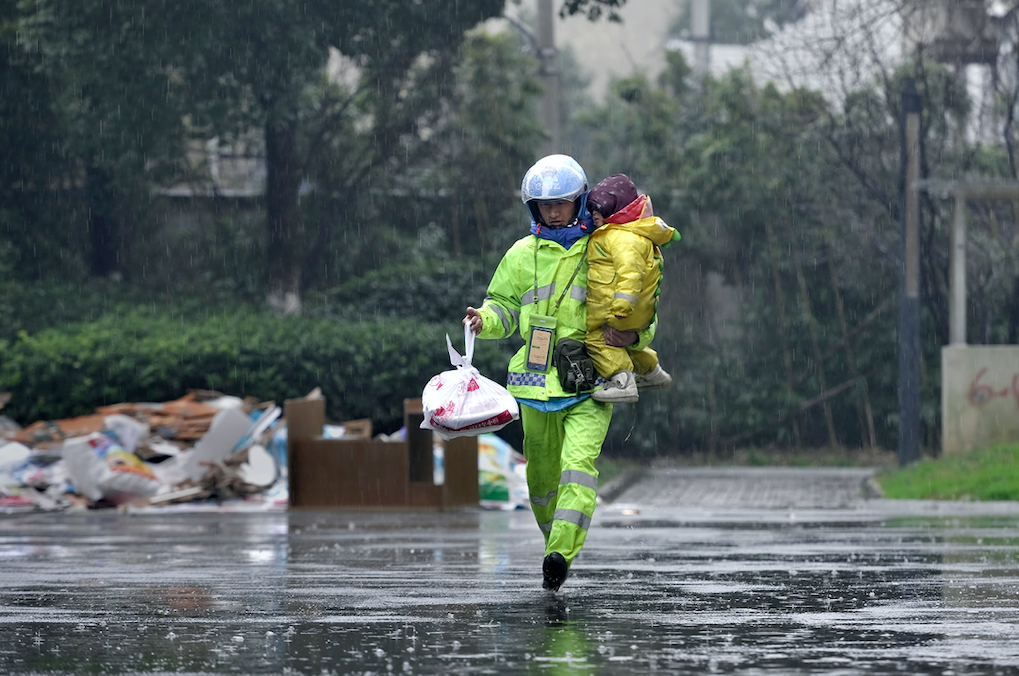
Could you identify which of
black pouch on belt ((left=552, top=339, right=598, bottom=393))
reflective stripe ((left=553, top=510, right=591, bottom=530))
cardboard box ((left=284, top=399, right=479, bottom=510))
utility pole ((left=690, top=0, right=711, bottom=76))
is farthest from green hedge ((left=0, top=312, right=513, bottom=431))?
utility pole ((left=690, top=0, right=711, bottom=76))

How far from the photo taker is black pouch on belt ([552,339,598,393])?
706cm

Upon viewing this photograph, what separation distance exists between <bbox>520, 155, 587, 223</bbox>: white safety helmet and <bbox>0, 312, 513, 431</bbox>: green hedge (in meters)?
10.8

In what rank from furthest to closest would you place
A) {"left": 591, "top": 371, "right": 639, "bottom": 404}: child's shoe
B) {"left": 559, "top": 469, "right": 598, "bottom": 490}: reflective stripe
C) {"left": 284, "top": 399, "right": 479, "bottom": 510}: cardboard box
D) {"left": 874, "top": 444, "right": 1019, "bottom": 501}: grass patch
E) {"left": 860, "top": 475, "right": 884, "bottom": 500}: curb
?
{"left": 860, "top": 475, "right": 884, "bottom": 500}: curb → {"left": 874, "top": 444, "right": 1019, "bottom": 501}: grass patch → {"left": 284, "top": 399, "right": 479, "bottom": 510}: cardboard box → {"left": 591, "top": 371, "right": 639, "bottom": 404}: child's shoe → {"left": 559, "top": 469, "right": 598, "bottom": 490}: reflective stripe

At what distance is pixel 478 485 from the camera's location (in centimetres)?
1395

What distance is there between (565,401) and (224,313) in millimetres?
15798

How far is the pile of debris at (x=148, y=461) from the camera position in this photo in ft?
45.8

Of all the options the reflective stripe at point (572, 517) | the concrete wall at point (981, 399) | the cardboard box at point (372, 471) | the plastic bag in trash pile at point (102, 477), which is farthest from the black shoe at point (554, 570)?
the concrete wall at point (981, 399)

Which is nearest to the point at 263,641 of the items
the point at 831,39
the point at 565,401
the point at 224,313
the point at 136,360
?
the point at 565,401

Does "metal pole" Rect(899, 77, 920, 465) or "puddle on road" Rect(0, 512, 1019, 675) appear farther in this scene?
"metal pole" Rect(899, 77, 920, 465)

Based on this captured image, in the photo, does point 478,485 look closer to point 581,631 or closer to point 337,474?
point 337,474

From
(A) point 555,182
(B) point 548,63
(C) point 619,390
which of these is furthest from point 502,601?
(B) point 548,63

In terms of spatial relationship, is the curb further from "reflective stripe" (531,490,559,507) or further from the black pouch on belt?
the black pouch on belt

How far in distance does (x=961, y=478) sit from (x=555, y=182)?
982 centimetres

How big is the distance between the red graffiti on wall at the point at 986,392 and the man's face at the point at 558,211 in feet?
43.7
